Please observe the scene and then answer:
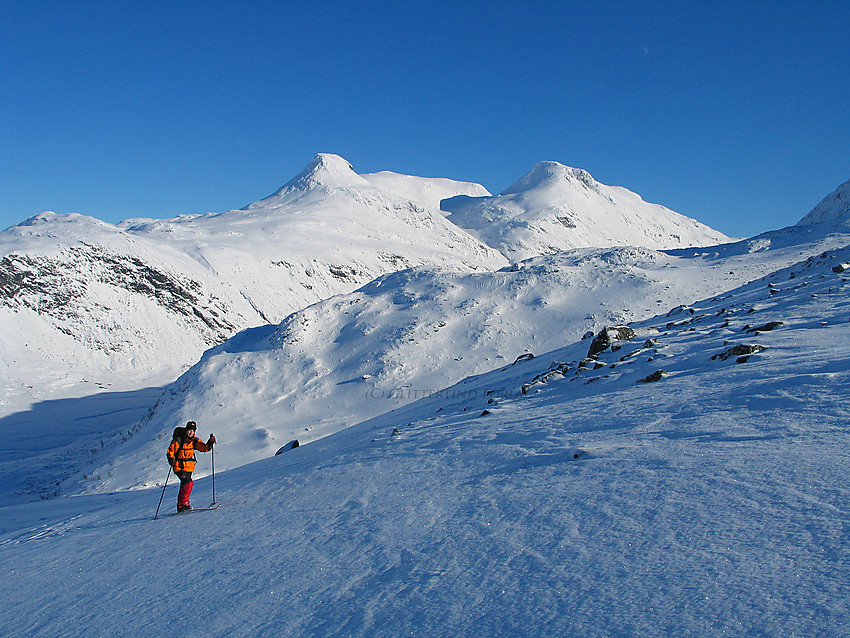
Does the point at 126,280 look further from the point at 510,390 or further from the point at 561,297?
the point at 510,390

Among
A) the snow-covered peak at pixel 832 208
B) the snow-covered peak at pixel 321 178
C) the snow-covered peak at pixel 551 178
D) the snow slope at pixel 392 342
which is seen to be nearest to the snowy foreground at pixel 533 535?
the snow slope at pixel 392 342

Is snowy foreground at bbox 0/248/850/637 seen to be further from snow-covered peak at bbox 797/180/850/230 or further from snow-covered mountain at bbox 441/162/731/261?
snow-covered mountain at bbox 441/162/731/261

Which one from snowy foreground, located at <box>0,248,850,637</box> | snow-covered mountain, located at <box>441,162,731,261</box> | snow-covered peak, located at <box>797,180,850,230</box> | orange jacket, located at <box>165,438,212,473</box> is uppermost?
snow-covered mountain, located at <box>441,162,731,261</box>

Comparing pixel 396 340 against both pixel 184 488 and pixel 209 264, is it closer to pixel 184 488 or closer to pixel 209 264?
pixel 184 488

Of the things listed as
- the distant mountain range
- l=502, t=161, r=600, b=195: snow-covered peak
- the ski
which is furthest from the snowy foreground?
l=502, t=161, r=600, b=195: snow-covered peak

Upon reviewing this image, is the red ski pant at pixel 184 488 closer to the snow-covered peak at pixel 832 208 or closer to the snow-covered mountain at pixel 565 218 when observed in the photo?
the snow-covered peak at pixel 832 208

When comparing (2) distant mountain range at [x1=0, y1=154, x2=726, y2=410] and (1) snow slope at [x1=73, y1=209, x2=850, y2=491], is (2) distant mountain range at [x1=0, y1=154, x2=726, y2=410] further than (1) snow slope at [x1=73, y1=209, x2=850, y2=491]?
Yes

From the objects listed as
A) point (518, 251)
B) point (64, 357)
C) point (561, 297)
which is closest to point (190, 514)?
point (561, 297)
